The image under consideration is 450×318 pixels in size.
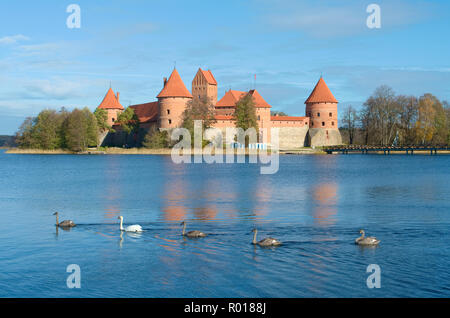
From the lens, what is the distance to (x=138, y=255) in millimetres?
9562

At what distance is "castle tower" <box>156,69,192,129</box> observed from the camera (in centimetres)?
6353

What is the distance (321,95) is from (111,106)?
3117 centimetres

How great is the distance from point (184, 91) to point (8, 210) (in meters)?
49.6

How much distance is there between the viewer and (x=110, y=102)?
245 feet

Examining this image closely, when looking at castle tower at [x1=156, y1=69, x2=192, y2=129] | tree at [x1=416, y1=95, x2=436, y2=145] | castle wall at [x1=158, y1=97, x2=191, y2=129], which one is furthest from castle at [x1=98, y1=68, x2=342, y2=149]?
tree at [x1=416, y1=95, x2=436, y2=145]

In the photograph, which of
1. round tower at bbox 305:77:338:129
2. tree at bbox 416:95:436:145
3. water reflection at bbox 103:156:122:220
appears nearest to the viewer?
water reflection at bbox 103:156:122:220

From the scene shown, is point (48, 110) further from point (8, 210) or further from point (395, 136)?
point (8, 210)

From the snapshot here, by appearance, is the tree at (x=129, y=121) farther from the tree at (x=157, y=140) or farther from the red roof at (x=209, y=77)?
the red roof at (x=209, y=77)

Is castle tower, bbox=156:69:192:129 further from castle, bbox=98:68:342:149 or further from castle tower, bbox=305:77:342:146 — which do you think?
castle tower, bbox=305:77:342:146

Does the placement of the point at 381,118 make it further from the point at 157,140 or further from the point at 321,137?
the point at 157,140

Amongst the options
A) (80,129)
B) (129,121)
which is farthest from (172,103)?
(80,129)

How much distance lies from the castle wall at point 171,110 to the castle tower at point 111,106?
42.2 feet

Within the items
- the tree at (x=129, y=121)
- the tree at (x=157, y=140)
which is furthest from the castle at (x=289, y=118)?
the tree at (x=157, y=140)

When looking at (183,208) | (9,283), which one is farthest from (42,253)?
(183,208)
